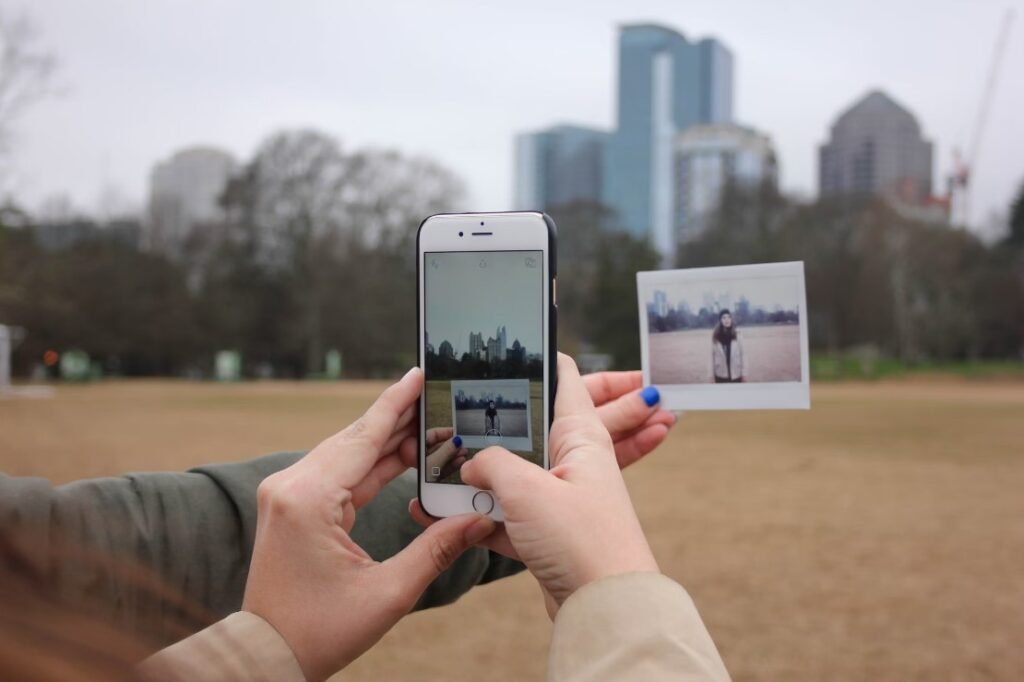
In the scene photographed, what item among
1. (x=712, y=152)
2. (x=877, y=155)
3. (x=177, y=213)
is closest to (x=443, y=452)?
(x=712, y=152)

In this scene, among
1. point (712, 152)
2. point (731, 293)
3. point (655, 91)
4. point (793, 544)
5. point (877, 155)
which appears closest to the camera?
point (731, 293)

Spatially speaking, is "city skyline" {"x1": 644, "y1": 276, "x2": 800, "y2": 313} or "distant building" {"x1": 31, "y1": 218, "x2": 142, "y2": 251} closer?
"city skyline" {"x1": 644, "y1": 276, "x2": 800, "y2": 313}

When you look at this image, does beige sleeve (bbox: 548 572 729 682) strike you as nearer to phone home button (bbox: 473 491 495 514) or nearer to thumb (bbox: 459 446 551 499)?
thumb (bbox: 459 446 551 499)

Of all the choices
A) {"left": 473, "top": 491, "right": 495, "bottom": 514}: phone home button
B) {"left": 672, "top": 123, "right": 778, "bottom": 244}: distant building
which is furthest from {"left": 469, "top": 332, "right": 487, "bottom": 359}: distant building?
{"left": 672, "top": 123, "right": 778, "bottom": 244}: distant building

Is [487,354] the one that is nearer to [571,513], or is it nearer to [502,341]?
[502,341]

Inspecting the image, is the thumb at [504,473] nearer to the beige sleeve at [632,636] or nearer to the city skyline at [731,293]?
the beige sleeve at [632,636]
